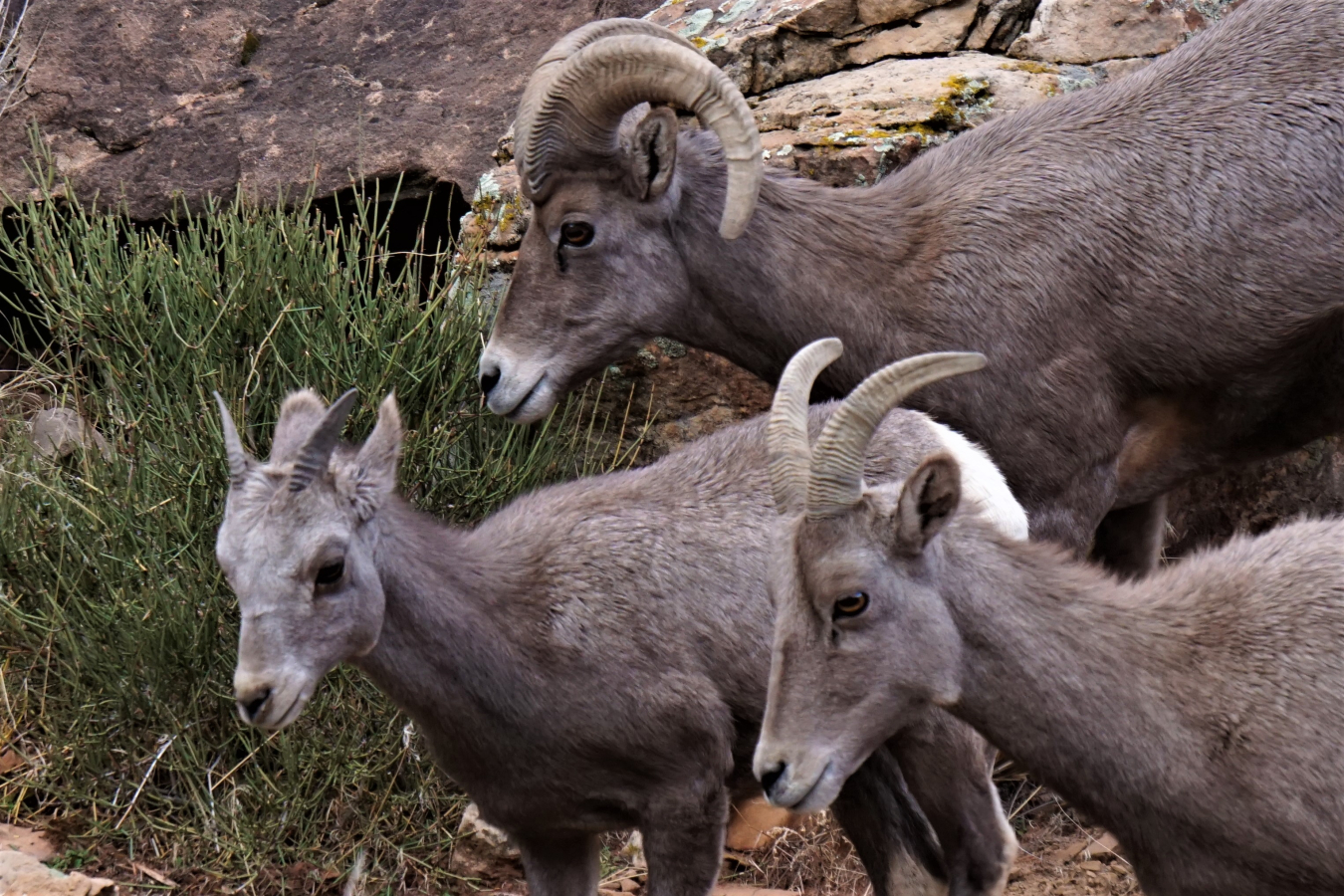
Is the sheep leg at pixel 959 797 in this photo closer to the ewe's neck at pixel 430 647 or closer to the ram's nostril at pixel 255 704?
the ewe's neck at pixel 430 647

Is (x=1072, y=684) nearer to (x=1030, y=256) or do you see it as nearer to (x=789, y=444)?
(x=789, y=444)

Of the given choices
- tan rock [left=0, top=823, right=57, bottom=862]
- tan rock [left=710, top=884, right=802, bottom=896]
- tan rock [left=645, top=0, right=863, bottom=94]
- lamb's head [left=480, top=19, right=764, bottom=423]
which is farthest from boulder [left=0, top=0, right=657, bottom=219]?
tan rock [left=710, top=884, right=802, bottom=896]

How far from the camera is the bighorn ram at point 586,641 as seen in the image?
4.30 meters

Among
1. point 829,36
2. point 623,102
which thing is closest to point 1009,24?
point 829,36

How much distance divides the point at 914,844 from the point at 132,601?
2957 mm

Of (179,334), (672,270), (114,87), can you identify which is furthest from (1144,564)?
(114,87)

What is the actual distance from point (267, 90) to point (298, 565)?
17.1ft

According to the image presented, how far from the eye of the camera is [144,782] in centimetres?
572

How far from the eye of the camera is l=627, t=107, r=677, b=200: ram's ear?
204 inches

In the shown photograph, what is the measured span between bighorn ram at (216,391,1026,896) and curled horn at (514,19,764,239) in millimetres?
907

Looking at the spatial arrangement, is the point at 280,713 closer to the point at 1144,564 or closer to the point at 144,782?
the point at 144,782

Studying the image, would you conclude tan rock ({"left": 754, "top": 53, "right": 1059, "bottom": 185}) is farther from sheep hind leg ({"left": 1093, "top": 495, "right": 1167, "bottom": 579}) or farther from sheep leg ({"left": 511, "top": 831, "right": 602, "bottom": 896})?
sheep leg ({"left": 511, "top": 831, "right": 602, "bottom": 896})

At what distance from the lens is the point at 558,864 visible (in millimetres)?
4738

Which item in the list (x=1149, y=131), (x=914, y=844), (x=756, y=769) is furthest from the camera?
(x=1149, y=131)
